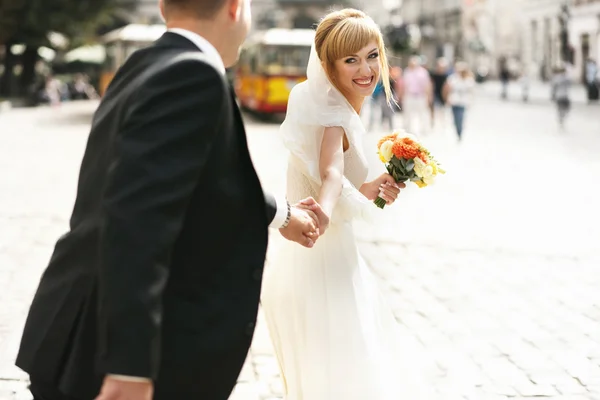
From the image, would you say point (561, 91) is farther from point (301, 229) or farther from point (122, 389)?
point (122, 389)

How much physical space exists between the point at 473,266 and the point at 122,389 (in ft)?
19.9

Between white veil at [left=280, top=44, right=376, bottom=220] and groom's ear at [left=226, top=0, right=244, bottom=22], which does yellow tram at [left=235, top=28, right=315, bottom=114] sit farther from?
groom's ear at [left=226, top=0, right=244, bottom=22]

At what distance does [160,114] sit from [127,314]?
0.43 m

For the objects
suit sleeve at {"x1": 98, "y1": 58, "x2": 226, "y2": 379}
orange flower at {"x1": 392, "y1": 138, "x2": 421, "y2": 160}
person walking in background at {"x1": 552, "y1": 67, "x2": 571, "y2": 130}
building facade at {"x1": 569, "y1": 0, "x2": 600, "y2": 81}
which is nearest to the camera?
suit sleeve at {"x1": 98, "y1": 58, "x2": 226, "y2": 379}

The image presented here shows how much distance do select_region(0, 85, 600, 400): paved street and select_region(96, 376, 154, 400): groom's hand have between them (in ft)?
6.10

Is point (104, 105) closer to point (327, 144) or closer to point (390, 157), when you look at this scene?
point (327, 144)

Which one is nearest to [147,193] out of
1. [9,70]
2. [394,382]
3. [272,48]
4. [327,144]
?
[327,144]

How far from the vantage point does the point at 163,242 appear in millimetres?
1976

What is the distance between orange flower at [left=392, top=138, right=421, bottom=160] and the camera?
12.2 feet

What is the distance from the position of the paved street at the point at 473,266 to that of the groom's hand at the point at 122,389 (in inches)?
73.2

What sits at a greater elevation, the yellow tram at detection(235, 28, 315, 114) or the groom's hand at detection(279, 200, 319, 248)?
the groom's hand at detection(279, 200, 319, 248)

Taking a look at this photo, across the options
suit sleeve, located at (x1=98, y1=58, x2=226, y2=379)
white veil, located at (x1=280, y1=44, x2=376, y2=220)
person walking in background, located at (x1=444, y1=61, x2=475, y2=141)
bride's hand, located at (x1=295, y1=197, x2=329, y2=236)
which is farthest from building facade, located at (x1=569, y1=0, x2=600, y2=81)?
suit sleeve, located at (x1=98, y1=58, x2=226, y2=379)

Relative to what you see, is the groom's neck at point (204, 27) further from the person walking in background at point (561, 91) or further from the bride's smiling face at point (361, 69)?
the person walking in background at point (561, 91)

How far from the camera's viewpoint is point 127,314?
1.94m
